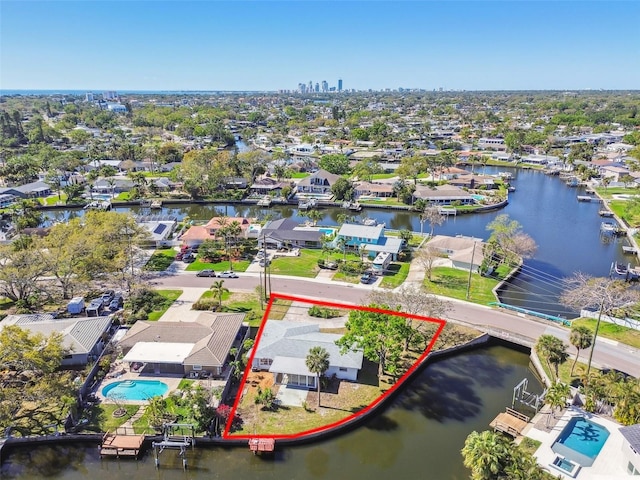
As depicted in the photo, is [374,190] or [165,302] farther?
[374,190]

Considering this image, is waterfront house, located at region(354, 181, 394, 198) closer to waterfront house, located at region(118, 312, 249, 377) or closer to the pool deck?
waterfront house, located at region(118, 312, 249, 377)

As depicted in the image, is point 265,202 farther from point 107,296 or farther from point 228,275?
point 107,296

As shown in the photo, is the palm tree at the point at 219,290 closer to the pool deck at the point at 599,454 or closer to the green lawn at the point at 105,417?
the green lawn at the point at 105,417

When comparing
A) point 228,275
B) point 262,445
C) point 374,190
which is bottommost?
point 262,445

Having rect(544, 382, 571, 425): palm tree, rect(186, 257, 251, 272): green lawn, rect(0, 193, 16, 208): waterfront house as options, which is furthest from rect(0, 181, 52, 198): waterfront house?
rect(544, 382, 571, 425): palm tree

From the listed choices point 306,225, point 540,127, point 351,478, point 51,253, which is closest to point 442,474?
point 351,478

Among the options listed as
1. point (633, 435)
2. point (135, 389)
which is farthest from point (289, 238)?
point (633, 435)

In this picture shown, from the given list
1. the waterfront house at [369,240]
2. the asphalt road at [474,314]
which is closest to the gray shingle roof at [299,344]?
the asphalt road at [474,314]
